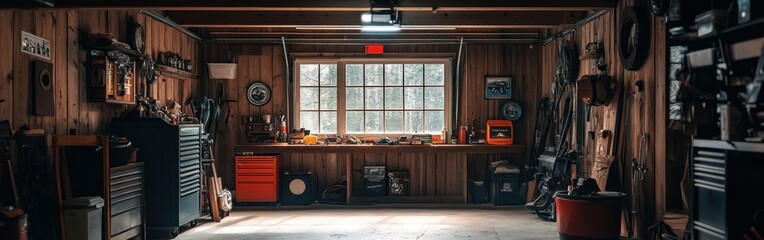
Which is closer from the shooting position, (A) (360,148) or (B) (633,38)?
(B) (633,38)

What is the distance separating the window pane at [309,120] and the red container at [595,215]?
14.5 ft

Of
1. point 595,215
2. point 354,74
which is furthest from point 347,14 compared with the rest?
point 595,215

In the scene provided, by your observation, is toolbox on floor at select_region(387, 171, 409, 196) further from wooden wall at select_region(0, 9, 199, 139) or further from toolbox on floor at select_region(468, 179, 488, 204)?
wooden wall at select_region(0, 9, 199, 139)

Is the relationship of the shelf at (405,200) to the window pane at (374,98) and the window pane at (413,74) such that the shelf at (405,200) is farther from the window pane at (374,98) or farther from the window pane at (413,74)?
the window pane at (413,74)

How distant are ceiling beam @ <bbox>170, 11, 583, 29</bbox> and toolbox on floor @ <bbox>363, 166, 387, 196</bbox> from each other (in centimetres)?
217

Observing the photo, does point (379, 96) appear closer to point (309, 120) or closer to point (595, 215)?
point (309, 120)

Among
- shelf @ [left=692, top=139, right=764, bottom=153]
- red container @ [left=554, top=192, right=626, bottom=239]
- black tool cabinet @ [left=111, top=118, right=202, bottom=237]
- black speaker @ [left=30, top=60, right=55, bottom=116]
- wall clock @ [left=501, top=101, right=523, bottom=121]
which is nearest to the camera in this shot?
shelf @ [left=692, top=139, right=764, bottom=153]

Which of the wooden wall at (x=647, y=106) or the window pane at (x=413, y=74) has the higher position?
the window pane at (x=413, y=74)

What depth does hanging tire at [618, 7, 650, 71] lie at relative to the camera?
214 inches

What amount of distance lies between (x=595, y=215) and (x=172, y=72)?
484cm

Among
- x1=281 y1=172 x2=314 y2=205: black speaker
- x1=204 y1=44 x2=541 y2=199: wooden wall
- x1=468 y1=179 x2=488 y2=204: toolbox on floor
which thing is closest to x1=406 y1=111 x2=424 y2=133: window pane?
x1=204 y1=44 x2=541 y2=199: wooden wall

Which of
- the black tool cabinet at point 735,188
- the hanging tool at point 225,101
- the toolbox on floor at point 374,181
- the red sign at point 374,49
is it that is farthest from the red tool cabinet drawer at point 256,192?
the black tool cabinet at point 735,188

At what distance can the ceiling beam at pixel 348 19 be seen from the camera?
752 cm

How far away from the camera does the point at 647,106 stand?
548 cm
